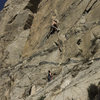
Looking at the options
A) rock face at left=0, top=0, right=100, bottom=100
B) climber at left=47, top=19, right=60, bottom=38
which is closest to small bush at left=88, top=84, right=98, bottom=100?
rock face at left=0, top=0, right=100, bottom=100

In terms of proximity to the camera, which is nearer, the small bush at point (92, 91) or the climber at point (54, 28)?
the small bush at point (92, 91)

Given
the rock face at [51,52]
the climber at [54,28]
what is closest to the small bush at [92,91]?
the rock face at [51,52]

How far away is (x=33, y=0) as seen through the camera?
110 ft

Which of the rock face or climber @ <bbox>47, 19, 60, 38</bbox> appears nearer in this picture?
the rock face

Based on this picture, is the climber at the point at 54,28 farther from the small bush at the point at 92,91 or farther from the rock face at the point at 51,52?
the small bush at the point at 92,91

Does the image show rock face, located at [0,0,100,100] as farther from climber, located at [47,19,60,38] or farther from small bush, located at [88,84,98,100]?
climber, located at [47,19,60,38]

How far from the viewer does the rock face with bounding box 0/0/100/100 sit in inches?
603

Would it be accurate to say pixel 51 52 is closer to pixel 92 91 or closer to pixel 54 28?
pixel 54 28

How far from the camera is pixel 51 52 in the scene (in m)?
21.3

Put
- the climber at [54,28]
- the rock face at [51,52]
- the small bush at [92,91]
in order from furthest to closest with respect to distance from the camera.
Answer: the climber at [54,28]
the rock face at [51,52]
the small bush at [92,91]

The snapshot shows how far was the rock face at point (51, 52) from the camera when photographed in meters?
15.3

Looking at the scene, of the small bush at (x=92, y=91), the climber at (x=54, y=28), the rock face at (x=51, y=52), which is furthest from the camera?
the climber at (x=54, y=28)

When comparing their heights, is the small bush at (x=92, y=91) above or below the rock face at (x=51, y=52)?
below

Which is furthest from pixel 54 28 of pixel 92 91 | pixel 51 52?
pixel 92 91
